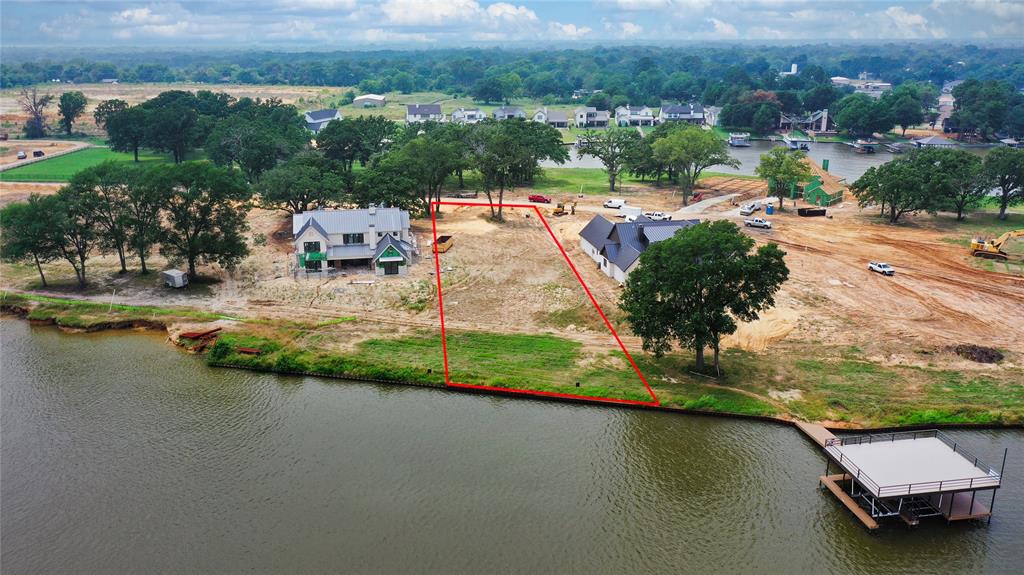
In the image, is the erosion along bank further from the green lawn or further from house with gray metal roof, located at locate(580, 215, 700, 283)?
the green lawn

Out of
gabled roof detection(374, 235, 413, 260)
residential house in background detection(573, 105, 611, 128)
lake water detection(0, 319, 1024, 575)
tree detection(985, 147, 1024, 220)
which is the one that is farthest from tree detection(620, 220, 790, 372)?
residential house in background detection(573, 105, 611, 128)

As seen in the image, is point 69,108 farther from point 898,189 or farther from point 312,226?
point 898,189

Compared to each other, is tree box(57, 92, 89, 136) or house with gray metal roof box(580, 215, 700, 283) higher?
tree box(57, 92, 89, 136)

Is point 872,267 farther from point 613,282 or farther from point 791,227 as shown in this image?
point 613,282

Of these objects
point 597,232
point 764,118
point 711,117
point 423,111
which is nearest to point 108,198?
point 597,232

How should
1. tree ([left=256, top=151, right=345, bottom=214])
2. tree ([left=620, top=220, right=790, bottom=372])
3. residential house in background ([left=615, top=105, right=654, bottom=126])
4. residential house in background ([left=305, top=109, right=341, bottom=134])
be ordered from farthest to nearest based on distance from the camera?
1. residential house in background ([left=615, top=105, right=654, bottom=126])
2. residential house in background ([left=305, top=109, right=341, bottom=134])
3. tree ([left=256, top=151, right=345, bottom=214])
4. tree ([left=620, top=220, right=790, bottom=372])

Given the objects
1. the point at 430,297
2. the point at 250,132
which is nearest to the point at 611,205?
the point at 430,297

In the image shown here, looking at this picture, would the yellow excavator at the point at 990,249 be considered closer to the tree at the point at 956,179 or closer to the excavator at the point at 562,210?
the tree at the point at 956,179
